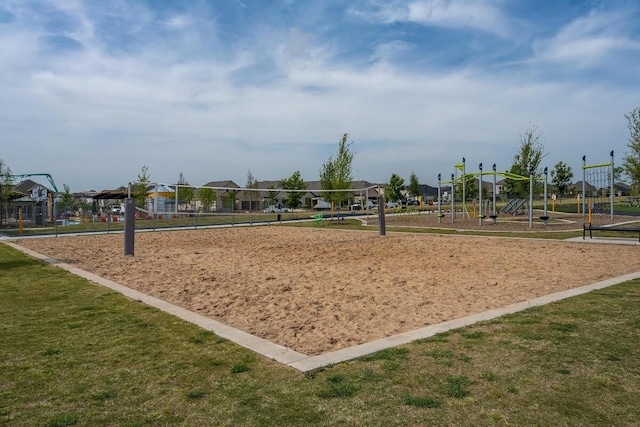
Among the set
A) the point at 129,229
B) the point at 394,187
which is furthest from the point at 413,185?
the point at 129,229

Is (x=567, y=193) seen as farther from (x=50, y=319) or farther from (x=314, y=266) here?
(x=50, y=319)

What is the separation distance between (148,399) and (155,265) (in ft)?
28.8

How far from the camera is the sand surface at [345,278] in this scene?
6301 millimetres

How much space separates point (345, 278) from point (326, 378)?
18.3ft

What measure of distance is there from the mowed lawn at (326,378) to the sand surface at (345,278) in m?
0.93

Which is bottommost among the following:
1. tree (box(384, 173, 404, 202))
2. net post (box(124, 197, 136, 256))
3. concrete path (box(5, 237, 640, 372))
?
concrete path (box(5, 237, 640, 372))

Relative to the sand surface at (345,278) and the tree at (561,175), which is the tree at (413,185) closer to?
the tree at (561,175)

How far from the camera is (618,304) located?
6.53m

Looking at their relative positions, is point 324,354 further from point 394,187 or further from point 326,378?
point 394,187

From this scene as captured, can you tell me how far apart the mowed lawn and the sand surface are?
0.93m

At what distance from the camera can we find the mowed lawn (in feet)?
10.9

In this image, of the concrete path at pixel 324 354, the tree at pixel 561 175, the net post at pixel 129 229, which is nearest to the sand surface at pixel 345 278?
the concrete path at pixel 324 354

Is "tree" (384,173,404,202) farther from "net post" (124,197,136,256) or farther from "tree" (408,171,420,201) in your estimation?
"net post" (124,197,136,256)

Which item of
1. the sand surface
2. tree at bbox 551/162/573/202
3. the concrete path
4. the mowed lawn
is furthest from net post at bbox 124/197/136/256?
tree at bbox 551/162/573/202
